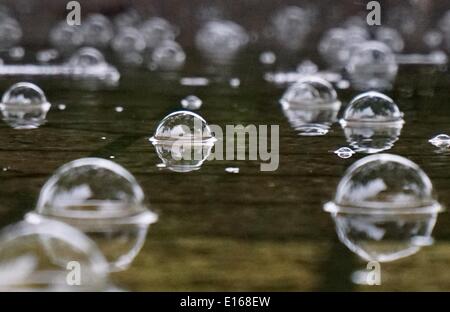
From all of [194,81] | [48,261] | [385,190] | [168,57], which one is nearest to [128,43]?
[168,57]

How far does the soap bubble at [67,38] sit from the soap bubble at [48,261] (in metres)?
6.48

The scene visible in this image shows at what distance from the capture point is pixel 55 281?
189cm

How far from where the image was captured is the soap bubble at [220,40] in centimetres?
843

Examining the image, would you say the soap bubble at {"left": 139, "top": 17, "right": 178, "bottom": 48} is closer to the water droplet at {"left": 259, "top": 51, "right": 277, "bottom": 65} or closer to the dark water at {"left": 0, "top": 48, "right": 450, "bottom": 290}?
the water droplet at {"left": 259, "top": 51, "right": 277, "bottom": 65}

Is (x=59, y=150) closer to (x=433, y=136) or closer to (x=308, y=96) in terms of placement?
(x=433, y=136)

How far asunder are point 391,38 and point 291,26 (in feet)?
5.91

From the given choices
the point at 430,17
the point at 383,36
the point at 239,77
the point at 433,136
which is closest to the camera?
the point at 433,136

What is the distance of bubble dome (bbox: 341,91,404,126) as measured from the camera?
4.14 meters

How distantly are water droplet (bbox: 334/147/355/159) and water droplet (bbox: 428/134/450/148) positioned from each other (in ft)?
1.12

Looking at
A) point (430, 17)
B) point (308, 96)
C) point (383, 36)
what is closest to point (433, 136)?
point (308, 96)

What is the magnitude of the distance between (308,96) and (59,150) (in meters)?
1.64

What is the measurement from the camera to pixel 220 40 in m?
9.38

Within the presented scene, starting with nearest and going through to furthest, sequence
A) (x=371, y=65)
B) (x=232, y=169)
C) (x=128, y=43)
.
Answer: (x=232, y=169) < (x=371, y=65) < (x=128, y=43)

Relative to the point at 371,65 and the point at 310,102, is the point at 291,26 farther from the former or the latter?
the point at 310,102
